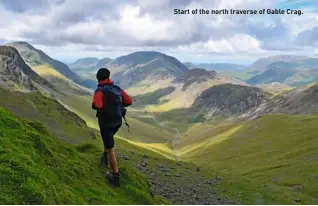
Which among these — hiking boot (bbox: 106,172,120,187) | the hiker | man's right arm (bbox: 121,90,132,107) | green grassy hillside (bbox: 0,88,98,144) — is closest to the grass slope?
hiking boot (bbox: 106,172,120,187)

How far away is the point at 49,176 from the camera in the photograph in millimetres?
18469

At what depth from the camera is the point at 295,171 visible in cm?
11925

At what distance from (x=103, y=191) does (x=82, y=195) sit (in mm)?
1732

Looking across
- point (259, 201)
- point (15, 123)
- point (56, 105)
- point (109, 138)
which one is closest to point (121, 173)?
point (109, 138)

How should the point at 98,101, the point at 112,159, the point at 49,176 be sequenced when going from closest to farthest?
the point at 49,176, the point at 98,101, the point at 112,159

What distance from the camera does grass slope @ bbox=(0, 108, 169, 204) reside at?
15373mm

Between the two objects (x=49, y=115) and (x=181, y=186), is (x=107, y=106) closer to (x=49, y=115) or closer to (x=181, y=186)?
(x=181, y=186)

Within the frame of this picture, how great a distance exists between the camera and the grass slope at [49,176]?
15373mm

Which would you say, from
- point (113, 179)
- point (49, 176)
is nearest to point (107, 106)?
point (113, 179)

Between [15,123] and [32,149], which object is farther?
[15,123]

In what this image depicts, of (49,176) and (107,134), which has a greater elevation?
(107,134)

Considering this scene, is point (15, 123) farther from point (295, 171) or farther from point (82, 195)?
point (295, 171)

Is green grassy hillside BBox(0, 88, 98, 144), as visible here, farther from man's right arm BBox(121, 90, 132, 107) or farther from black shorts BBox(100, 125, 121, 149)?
black shorts BBox(100, 125, 121, 149)

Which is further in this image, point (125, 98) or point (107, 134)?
point (125, 98)
